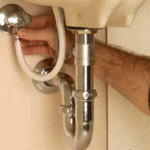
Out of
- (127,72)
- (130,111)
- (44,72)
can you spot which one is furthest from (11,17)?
(130,111)

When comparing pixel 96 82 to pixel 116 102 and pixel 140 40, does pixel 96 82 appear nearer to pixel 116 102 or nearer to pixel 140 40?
pixel 116 102

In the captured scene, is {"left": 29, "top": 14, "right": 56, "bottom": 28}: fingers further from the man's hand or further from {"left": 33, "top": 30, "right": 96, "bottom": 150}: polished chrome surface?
{"left": 33, "top": 30, "right": 96, "bottom": 150}: polished chrome surface

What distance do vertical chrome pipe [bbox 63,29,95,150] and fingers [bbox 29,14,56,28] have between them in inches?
5.7

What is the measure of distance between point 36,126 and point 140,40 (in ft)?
1.27

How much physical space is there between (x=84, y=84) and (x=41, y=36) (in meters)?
0.17

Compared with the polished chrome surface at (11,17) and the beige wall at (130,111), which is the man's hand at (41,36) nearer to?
the polished chrome surface at (11,17)

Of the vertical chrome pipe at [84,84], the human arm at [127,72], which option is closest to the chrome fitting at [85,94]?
the vertical chrome pipe at [84,84]

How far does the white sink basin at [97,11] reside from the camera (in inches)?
17.0

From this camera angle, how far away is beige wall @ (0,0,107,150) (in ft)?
2.19

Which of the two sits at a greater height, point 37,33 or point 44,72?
point 37,33

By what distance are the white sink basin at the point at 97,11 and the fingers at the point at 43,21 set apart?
0.18 meters

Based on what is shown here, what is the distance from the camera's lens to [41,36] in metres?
0.63

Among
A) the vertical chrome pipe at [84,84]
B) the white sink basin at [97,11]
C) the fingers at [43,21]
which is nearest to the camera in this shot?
the white sink basin at [97,11]

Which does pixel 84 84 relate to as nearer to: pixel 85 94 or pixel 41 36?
pixel 85 94
